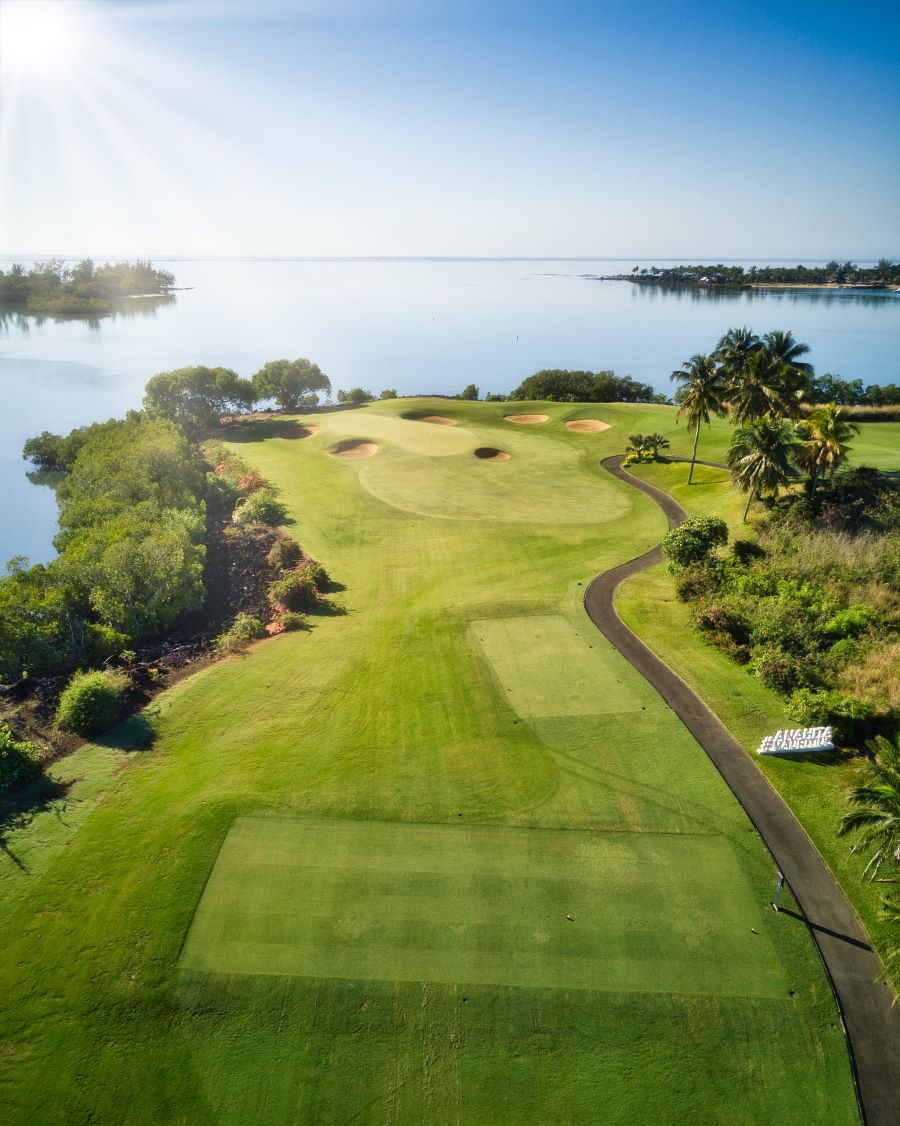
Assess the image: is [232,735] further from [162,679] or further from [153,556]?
[153,556]

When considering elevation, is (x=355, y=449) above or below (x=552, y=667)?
above

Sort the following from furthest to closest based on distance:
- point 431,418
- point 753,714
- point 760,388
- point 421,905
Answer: point 431,418 → point 760,388 → point 753,714 → point 421,905

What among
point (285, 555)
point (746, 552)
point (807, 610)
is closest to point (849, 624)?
point (807, 610)

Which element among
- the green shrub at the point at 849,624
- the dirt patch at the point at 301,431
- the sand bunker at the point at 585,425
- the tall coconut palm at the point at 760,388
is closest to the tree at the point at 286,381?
the dirt patch at the point at 301,431

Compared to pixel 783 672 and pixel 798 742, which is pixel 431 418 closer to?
pixel 783 672

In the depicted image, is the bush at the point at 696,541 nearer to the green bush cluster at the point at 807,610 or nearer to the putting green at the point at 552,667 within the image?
the green bush cluster at the point at 807,610

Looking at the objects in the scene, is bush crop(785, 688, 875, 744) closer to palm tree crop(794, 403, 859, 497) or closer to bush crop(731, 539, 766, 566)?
bush crop(731, 539, 766, 566)

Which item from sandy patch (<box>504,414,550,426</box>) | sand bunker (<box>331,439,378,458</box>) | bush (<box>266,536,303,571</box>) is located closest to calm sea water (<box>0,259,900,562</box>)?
bush (<box>266,536,303,571</box>)

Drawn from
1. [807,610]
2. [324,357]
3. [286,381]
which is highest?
[324,357]
